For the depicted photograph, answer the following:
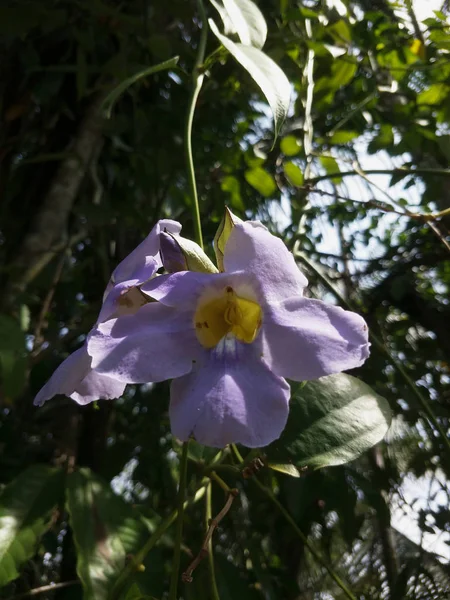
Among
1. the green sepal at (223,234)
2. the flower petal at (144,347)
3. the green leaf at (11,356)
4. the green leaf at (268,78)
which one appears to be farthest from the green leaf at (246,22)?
the green leaf at (11,356)

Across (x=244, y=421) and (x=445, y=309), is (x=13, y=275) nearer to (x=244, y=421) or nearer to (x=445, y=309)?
(x=244, y=421)

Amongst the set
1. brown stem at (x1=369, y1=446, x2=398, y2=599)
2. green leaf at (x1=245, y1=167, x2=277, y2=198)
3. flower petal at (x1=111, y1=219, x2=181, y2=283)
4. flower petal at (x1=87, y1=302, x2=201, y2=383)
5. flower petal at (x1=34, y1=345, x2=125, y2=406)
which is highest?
flower petal at (x1=111, y1=219, x2=181, y2=283)

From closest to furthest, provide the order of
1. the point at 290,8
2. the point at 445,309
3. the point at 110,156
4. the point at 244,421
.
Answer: the point at 244,421
the point at 290,8
the point at 110,156
the point at 445,309

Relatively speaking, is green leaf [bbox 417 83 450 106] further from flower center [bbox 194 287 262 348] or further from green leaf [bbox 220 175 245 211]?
flower center [bbox 194 287 262 348]

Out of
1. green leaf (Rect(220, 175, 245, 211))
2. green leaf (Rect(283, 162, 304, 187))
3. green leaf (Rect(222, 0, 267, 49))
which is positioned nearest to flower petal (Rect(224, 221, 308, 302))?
green leaf (Rect(222, 0, 267, 49))

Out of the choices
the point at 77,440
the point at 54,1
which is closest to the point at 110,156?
the point at 54,1

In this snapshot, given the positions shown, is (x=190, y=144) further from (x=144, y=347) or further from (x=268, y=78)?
(x=144, y=347)

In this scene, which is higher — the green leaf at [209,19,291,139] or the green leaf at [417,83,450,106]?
the green leaf at [209,19,291,139]

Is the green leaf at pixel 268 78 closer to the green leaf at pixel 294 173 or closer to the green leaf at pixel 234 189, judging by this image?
the green leaf at pixel 294 173
